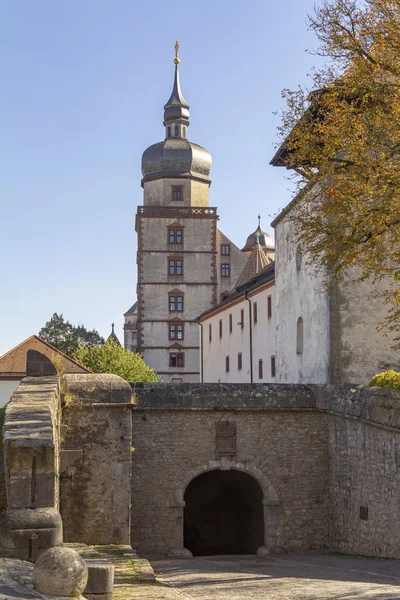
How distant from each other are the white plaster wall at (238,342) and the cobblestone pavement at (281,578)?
21.1 metres

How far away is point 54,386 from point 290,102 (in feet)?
24.1

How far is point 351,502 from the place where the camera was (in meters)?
19.9

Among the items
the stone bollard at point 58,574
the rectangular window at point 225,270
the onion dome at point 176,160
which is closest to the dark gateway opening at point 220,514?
the stone bollard at point 58,574

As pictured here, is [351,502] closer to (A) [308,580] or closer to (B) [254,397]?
(B) [254,397]

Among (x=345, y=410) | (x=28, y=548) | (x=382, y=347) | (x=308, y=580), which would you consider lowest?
(x=308, y=580)

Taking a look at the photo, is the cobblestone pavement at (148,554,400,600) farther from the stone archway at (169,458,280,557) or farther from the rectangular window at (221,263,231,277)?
the rectangular window at (221,263,231,277)

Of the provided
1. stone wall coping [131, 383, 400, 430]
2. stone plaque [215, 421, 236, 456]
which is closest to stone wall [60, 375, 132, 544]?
stone wall coping [131, 383, 400, 430]

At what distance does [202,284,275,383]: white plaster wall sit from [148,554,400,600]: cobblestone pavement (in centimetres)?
2106

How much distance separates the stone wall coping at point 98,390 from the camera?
18953mm

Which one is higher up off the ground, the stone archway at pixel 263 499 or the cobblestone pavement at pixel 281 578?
the stone archway at pixel 263 499

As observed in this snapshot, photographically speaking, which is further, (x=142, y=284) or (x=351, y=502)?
(x=142, y=284)

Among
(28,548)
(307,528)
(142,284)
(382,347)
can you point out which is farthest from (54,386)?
(142,284)

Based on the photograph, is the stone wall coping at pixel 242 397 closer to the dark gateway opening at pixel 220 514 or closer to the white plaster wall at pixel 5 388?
the dark gateway opening at pixel 220 514

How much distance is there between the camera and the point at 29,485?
9484 mm
